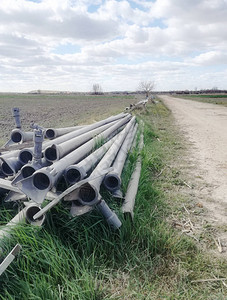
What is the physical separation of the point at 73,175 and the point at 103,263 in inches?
43.1

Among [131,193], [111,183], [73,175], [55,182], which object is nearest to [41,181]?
[55,182]

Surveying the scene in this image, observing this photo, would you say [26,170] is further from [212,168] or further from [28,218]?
[212,168]

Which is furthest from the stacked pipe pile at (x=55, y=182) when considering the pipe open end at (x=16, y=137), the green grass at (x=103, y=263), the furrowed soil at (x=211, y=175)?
the pipe open end at (x=16, y=137)

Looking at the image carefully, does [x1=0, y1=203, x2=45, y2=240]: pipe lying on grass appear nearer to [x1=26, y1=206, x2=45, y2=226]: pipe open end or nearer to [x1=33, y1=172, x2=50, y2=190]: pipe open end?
[x1=26, y1=206, x2=45, y2=226]: pipe open end

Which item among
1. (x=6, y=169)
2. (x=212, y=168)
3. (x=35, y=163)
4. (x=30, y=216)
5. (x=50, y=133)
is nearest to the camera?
(x=30, y=216)

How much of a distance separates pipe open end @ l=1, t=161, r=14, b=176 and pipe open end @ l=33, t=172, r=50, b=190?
1088mm

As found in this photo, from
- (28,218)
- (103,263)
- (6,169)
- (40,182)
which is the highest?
(40,182)

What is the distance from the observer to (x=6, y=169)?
3.49 m

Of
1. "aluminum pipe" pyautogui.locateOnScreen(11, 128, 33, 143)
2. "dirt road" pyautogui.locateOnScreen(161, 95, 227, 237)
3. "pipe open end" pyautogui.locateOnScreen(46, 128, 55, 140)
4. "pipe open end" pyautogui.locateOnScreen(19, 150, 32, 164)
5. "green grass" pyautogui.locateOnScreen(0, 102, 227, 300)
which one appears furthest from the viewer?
"pipe open end" pyautogui.locateOnScreen(46, 128, 55, 140)

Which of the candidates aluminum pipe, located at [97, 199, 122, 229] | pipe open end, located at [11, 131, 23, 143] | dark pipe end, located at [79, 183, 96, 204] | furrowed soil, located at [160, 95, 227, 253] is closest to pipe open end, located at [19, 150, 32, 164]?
dark pipe end, located at [79, 183, 96, 204]

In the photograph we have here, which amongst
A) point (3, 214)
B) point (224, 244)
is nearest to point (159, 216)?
point (224, 244)

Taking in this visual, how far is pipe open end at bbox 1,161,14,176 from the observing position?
3473 millimetres

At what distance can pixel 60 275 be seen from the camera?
2229mm

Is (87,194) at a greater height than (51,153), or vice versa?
(51,153)
